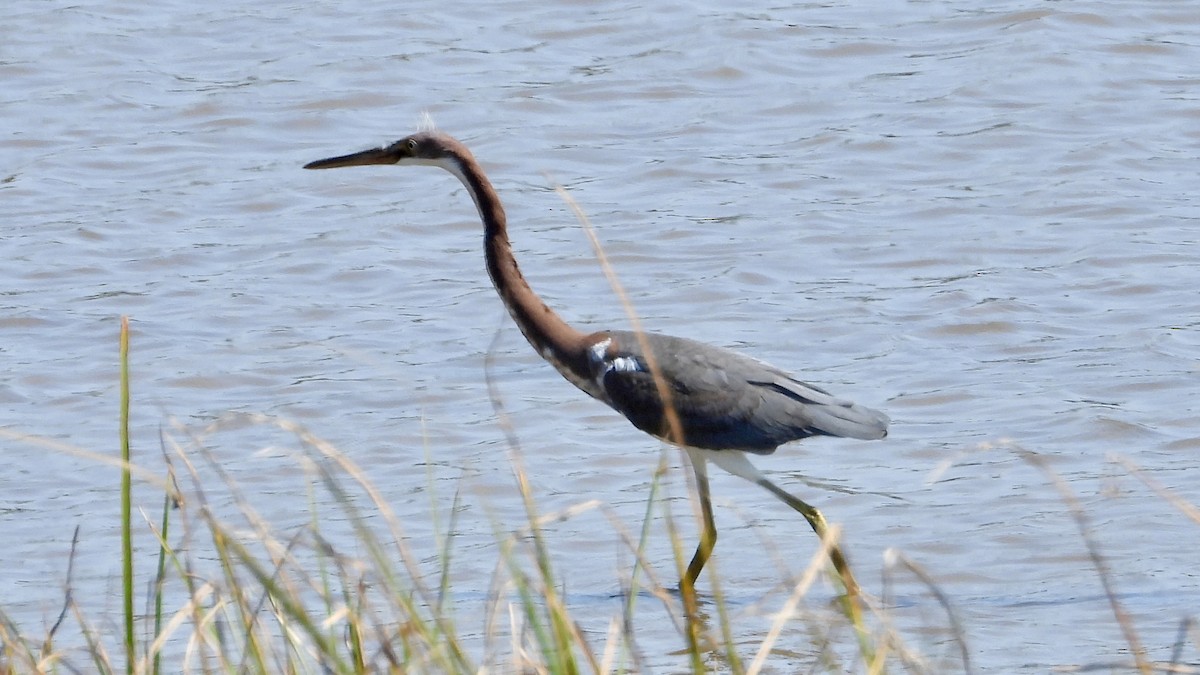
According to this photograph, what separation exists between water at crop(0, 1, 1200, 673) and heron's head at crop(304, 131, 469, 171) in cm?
111

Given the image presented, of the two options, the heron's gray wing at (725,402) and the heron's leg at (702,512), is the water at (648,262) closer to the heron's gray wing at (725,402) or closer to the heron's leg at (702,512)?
the heron's leg at (702,512)

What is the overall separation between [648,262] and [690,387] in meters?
3.33

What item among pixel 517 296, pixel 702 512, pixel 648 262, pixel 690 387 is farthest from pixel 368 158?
pixel 648 262

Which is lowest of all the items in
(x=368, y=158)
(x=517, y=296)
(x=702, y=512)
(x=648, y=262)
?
(x=648, y=262)

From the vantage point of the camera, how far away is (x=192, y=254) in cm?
935

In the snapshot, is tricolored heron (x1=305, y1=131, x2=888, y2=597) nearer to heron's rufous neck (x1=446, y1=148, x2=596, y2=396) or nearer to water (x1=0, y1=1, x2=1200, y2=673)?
heron's rufous neck (x1=446, y1=148, x2=596, y2=396)

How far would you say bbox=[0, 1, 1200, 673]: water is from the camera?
20.5 ft

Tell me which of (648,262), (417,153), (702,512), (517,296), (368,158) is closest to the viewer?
(702,512)

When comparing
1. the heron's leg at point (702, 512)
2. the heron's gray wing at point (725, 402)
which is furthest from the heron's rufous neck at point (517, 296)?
the heron's leg at point (702, 512)

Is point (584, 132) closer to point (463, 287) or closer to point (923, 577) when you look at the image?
point (463, 287)

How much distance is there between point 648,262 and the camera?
364 inches

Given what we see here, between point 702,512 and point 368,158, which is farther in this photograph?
point 368,158

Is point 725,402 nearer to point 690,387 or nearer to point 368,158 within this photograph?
point 690,387

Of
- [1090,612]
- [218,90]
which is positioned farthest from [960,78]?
[1090,612]
